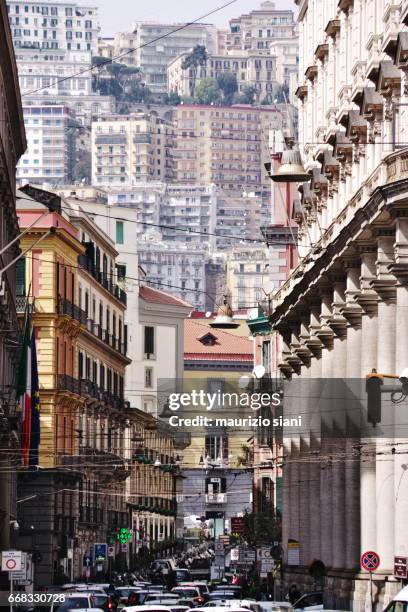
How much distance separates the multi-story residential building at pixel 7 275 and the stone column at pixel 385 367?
18.3 m

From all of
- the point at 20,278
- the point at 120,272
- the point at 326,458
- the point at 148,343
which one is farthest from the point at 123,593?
the point at 148,343

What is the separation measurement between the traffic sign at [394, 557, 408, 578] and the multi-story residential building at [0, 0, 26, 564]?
24712 mm

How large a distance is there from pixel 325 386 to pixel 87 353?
191 feet

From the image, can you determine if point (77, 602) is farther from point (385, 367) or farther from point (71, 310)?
point (71, 310)

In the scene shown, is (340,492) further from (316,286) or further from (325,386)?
(316,286)

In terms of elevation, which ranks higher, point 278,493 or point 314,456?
point 278,493

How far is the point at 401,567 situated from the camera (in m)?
58.9

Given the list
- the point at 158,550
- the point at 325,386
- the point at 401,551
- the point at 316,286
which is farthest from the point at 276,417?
the point at 158,550

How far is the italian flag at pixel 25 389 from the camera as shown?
78.1 m

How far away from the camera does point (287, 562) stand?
9669 centimetres

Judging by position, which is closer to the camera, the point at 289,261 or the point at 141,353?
the point at 289,261

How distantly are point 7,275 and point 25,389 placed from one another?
18318 millimetres

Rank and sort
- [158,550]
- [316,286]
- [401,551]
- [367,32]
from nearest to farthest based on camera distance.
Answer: [401,551]
[367,32]
[316,286]
[158,550]

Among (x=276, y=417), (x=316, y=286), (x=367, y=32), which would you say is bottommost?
(x=276, y=417)
